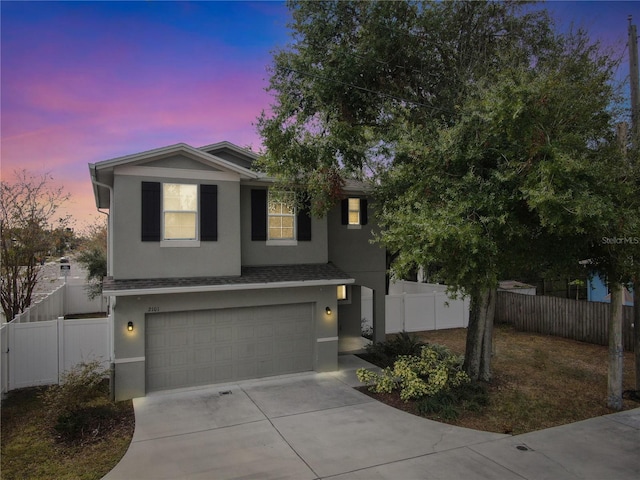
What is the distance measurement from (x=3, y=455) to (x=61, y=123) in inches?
415

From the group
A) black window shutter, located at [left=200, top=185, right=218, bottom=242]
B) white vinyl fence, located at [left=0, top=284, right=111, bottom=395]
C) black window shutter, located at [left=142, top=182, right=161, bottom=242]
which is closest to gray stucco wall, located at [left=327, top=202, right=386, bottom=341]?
black window shutter, located at [left=200, top=185, right=218, bottom=242]

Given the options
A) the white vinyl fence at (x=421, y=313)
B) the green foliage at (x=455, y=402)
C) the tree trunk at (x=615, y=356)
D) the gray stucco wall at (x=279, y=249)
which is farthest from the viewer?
the white vinyl fence at (x=421, y=313)

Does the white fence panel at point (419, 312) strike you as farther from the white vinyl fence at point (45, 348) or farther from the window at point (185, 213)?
the white vinyl fence at point (45, 348)

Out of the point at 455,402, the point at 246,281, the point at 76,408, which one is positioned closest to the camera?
the point at 76,408

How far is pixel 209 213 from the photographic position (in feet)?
33.5

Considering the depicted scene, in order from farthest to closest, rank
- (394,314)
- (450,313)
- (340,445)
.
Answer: (450,313)
(394,314)
(340,445)

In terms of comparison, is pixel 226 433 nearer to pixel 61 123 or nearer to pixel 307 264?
pixel 307 264

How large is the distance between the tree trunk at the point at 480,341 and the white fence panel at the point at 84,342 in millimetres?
9269

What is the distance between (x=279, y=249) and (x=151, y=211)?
3.55m

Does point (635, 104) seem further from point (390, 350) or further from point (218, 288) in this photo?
point (218, 288)

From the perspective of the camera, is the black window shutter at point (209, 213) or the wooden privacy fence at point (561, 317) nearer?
the black window shutter at point (209, 213)

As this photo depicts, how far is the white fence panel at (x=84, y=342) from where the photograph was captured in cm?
1021

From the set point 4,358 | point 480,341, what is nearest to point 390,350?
point 480,341

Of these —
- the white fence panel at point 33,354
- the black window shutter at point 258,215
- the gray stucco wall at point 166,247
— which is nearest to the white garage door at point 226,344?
the gray stucco wall at point 166,247
